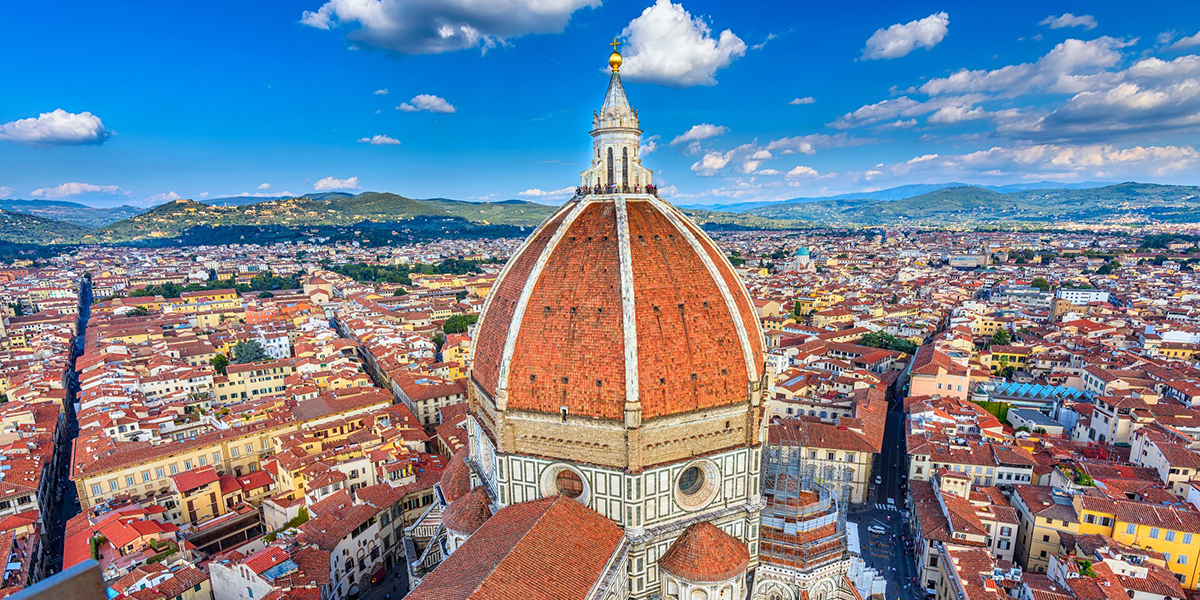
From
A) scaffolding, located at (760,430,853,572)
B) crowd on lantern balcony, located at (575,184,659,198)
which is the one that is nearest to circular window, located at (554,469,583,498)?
scaffolding, located at (760,430,853,572)

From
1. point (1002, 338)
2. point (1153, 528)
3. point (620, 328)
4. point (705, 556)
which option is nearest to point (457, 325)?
point (620, 328)

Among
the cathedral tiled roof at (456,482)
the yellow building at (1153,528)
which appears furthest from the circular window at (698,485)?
the yellow building at (1153,528)

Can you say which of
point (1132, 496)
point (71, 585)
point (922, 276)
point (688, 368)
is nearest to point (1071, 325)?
point (1132, 496)

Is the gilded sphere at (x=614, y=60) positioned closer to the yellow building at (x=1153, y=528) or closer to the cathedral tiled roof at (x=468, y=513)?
the cathedral tiled roof at (x=468, y=513)

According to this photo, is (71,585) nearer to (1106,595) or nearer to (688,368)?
(688,368)

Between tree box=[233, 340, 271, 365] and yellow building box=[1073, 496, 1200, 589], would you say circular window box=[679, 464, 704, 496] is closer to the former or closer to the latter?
yellow building box=[1073, 496, 1200, 589]

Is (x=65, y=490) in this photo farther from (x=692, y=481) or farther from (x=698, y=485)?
(x=698, y=485)
